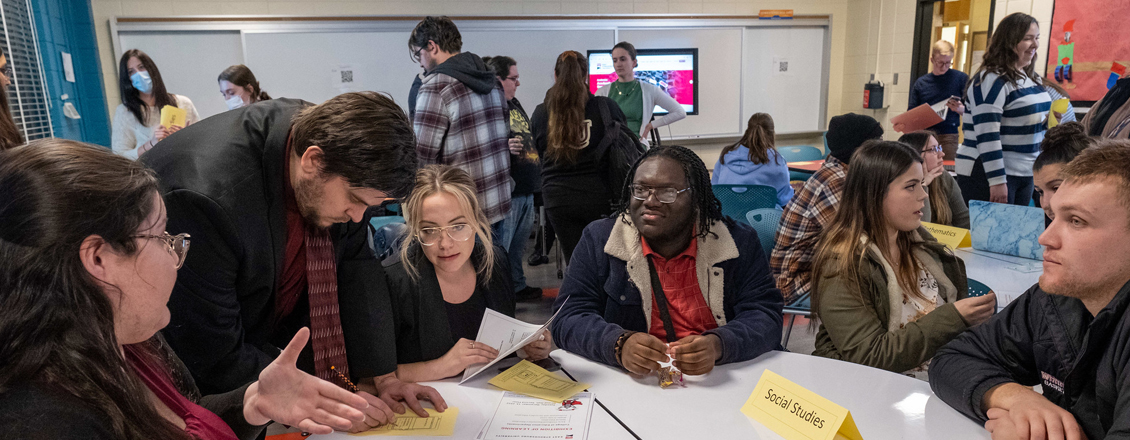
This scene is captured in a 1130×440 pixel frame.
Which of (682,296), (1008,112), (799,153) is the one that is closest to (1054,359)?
(682,296)

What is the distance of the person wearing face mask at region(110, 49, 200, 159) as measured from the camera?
3.76m

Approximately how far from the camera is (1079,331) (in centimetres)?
120

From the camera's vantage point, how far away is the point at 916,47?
245 inches

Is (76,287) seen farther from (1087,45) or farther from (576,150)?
(1087,45)

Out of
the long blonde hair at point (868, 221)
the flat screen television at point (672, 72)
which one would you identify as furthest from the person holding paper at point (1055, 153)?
the flat screen television at point (672, 72)

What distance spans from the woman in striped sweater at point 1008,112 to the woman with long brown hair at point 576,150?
1888 mm

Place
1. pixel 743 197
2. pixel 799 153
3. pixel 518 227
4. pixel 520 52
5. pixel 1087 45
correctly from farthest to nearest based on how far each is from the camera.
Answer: pixel 520 52 < pixel 799 153 < pixel 1087 45 < pixel 518 227 < pixel 743 197

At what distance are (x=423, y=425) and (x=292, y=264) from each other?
0.52m

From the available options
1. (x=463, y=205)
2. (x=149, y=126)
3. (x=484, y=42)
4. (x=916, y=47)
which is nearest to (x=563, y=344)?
(x=463, y=205)

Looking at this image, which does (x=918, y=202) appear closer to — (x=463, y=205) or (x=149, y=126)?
(x=463, y=205)

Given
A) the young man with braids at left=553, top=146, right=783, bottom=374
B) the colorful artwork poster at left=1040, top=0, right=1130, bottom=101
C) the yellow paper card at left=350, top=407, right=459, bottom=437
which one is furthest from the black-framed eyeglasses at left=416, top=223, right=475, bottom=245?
the colorful artwork poster at left=1040, top=0, right=1130, bottom=101

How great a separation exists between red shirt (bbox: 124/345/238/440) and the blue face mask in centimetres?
339

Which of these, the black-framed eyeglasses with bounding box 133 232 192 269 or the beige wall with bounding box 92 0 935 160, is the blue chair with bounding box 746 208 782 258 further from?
the beige wall with bounding box 92 0 935 160

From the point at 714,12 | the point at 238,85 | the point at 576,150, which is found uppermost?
the point at 714,12
